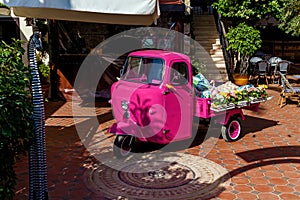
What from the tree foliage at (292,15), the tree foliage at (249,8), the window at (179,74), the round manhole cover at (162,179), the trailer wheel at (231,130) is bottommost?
the round manhole cover at (162,179)

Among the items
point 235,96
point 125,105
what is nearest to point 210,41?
point 235,96

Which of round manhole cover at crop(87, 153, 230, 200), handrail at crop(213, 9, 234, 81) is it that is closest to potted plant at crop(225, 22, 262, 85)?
handrail at crop(213, 9, 234, 81)

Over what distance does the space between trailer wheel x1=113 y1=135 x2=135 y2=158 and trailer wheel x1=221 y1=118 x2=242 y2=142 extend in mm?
1970

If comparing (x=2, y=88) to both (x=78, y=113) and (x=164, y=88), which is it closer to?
(x=164, y=88)

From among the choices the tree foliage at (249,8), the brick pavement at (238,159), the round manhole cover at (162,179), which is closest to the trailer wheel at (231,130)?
the brick pavement at (238,159)

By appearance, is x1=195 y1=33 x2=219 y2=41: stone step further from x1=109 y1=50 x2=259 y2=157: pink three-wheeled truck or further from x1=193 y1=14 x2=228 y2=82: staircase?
x1=109 y1=50 x2=259 y2=157: pink three-wheeled truck

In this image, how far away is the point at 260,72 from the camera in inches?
561

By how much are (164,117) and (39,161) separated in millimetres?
2614

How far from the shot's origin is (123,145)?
259 inches

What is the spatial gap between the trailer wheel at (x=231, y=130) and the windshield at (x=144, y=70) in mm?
1914

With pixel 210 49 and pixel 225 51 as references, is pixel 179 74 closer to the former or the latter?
pixel 210 49

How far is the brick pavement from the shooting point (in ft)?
17.0

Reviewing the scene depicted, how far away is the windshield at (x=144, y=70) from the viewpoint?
654cm

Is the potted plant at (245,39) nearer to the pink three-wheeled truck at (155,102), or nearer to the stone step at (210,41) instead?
the stone step at (210,41)
